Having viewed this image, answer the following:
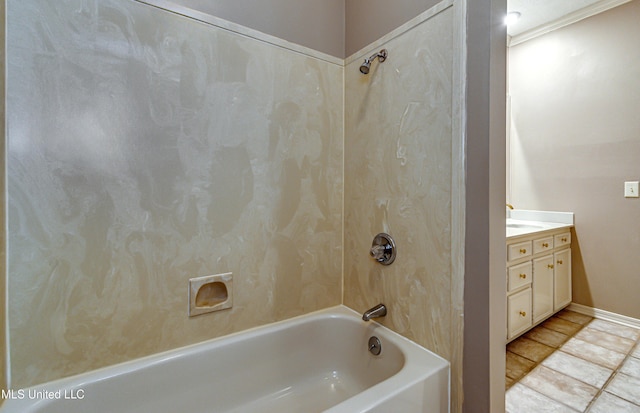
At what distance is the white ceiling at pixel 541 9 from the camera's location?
94.6 inches

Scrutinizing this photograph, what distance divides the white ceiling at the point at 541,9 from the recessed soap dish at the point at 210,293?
3292mm

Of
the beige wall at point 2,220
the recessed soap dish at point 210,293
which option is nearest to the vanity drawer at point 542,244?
the recessed soap dish at point 210,293

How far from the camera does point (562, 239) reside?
98.8 inches

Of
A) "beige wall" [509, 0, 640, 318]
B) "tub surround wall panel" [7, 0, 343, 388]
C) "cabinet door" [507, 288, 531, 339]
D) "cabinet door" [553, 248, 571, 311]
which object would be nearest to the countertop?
"beige wall" [509, 0, 640, 318]

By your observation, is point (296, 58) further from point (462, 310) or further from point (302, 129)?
point (462, 310)

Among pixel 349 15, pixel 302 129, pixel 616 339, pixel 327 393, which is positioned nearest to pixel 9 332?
pixel 327 393

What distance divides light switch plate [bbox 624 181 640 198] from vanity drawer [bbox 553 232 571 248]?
52 centimetres

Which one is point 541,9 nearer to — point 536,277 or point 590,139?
point 590,139

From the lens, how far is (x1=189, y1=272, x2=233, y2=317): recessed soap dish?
Answer: 46.1 inches

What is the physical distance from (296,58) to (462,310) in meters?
1.38

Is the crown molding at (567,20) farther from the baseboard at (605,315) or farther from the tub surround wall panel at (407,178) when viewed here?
the baseboard at (605,315)

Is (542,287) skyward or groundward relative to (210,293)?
groundward

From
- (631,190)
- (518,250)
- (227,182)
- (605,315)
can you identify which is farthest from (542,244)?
(227,182)

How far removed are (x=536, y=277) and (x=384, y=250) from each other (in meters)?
1.76
